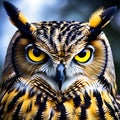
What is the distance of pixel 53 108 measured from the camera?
435 centimetres

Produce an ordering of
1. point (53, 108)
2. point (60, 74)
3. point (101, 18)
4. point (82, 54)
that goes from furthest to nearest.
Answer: point (101, 18)
point (53, 108)
point (82, 54)
point (60, 74)

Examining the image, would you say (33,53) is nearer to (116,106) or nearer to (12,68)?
(12,68)

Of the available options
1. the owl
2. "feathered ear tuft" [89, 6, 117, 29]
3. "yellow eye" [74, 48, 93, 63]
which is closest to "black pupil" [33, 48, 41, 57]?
the owl

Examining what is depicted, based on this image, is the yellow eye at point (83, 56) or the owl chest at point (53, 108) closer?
the yellow eye at point (83, 56)

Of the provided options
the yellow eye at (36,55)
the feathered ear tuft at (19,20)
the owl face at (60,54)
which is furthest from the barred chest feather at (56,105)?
the feathered ear tuft at (19,20)

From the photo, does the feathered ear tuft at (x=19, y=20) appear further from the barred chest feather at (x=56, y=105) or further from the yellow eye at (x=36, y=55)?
the barred chest feather at (x=56, y=105)

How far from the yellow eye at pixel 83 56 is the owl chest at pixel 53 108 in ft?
0.88

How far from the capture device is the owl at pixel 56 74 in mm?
4191

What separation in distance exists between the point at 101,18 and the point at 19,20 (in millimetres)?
548

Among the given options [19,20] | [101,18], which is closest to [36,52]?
[19,20]

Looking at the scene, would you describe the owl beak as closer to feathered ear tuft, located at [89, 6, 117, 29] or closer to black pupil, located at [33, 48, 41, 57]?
black pupil, located at [33, 48, 41, 57]

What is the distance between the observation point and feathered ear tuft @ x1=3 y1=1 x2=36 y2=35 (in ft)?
14.2

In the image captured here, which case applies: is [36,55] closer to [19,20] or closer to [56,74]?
[56,74]

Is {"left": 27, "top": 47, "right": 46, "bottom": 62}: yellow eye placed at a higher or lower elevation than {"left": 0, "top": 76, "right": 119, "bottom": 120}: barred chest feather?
higher
